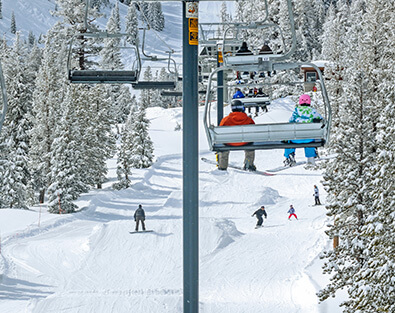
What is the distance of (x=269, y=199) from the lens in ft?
113

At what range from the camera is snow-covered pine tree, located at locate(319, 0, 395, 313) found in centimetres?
1545

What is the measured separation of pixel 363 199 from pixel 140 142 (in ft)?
110

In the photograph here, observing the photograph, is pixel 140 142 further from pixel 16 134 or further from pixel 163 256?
pixel 163 256

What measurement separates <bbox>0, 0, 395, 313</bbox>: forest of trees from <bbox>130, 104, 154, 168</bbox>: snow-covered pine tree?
0.09 metres

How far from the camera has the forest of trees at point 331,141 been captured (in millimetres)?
15750

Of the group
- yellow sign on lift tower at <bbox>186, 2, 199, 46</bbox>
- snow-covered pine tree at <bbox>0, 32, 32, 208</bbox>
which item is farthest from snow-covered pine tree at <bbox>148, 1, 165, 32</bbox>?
yellow sign on lift tower at <bbox>186, 2, 199, 46</bbox>

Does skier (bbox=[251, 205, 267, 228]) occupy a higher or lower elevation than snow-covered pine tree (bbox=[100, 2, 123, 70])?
lower

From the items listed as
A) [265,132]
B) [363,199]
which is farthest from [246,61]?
[363,199]

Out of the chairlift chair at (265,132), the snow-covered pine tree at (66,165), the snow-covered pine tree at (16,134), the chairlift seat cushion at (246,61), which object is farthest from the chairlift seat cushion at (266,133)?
the snow-covered pine tree at (16,134)

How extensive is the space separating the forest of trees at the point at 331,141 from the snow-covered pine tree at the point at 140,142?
91mm

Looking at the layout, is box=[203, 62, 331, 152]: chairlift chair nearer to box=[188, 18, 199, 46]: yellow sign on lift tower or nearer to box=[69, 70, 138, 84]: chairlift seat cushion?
box=[188, 18, 199, 46]: yellow sign on lift tower

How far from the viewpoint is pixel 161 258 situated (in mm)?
23234

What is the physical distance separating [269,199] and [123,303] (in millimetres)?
16879

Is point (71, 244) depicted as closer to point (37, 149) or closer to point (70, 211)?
point (70, 211)
